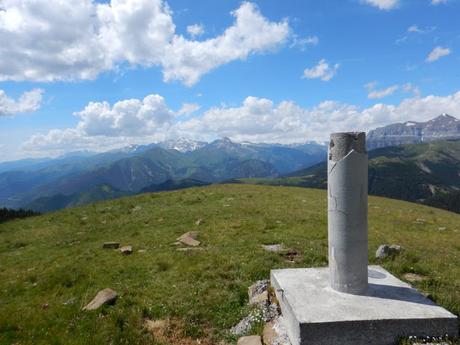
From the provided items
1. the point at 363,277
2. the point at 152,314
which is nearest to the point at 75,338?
the point at 152,314

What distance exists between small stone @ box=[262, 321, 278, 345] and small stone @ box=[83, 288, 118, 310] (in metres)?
5.61

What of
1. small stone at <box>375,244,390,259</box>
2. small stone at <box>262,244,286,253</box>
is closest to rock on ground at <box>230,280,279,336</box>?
small stone at <box>262,244,286,253</box>

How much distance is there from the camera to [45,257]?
20938mm

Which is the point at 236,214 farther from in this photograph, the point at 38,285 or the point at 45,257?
the point at 38,285

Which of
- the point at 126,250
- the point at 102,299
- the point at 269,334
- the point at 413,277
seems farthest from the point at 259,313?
the point at 126,250

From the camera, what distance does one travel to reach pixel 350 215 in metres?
10.2

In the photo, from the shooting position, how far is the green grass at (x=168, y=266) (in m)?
11.0

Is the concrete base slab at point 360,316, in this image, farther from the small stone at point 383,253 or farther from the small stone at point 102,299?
the small stone at point 102,299

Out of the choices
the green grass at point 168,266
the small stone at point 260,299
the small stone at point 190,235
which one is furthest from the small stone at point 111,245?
the small stone at point 260,299

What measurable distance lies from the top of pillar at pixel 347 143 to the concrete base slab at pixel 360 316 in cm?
390

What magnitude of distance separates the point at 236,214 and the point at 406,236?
11678mm

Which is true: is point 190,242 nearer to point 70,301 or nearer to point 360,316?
point 70,301

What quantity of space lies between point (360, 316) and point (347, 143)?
4558 mm

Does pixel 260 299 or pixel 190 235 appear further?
pixel 190 235
